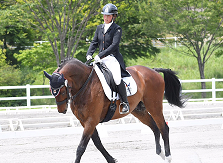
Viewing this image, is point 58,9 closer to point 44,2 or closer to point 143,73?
point 44,2

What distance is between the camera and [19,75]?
22938 mm

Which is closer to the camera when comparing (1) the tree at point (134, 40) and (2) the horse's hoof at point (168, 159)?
(2) the horse's hoof at point (168, 159)

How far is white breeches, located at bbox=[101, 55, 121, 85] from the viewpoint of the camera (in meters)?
6.24

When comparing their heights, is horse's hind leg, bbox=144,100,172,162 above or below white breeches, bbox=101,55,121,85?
below

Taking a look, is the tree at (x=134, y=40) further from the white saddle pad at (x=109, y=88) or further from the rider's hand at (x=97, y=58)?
the rider's hand at (x=97, y=58)

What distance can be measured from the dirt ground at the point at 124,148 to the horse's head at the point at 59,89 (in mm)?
1495

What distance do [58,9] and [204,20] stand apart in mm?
8404

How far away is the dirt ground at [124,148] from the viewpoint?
6.69 meters

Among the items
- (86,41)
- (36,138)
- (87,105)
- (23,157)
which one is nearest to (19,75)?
(86,41)

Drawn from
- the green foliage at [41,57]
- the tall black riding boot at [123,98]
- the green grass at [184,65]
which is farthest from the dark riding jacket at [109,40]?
the green grass at [184,65]

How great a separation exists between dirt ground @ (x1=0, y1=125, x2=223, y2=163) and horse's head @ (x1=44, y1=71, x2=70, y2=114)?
4.91 feet

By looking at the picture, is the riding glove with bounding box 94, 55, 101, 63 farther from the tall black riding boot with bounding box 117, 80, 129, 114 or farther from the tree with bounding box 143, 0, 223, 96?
the tree with bounding box 143, 0, 223, 96

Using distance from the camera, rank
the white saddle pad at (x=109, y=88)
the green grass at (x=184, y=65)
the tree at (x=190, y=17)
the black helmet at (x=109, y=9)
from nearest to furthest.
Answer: the white saddle pad at (x=109, y=88) → the black helmet at (x=109, y=9) → the tree at (x=190, y=17) → the green grass at (x=184, y=65)

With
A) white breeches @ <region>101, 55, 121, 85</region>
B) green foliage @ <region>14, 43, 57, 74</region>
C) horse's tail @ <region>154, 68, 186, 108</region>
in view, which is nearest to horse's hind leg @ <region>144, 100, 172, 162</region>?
horse's tail @ <region>154, 68, 186, 108</region>
